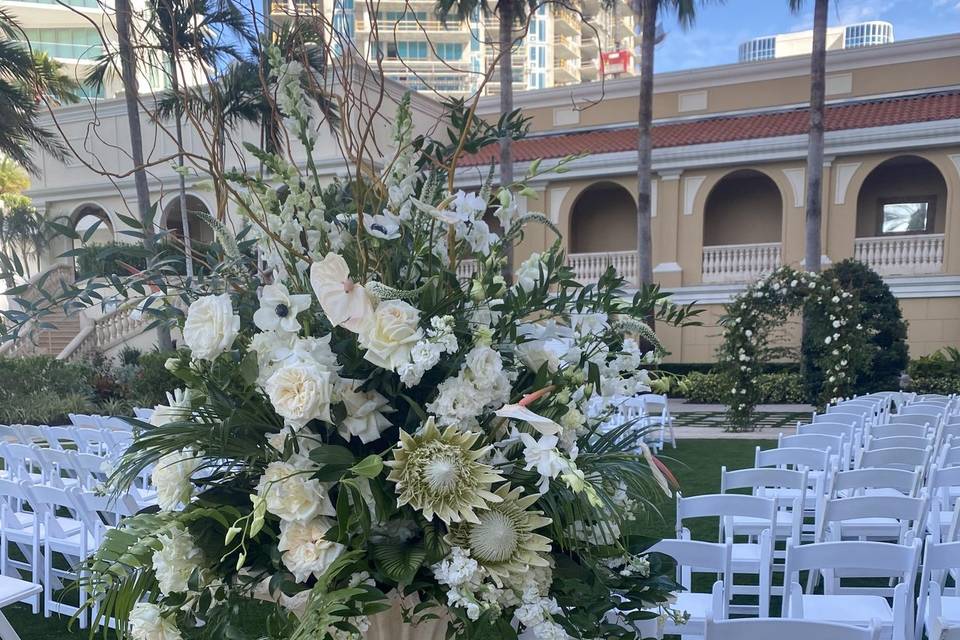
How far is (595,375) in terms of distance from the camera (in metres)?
1.32

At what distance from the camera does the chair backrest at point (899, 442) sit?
511cm

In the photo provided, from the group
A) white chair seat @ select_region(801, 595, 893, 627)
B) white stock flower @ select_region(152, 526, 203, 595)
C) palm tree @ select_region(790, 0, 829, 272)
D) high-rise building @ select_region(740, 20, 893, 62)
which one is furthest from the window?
high-rise building @ select_region(740, 20, 893, 62)

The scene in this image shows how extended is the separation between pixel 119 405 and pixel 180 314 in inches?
511

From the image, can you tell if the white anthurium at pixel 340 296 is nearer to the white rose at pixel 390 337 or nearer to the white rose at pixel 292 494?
the white rose at pixel 390 337

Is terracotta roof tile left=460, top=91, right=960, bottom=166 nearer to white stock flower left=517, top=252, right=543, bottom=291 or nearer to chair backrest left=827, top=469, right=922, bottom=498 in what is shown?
chair backrest left=827, top=469, right=922, bottom=498

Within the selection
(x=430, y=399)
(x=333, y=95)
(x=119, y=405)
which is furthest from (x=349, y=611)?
(x=119, y=405)

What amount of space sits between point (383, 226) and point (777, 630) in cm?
156

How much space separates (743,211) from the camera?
2023cm

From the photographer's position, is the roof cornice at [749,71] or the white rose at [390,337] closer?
the white rose at [390,337]

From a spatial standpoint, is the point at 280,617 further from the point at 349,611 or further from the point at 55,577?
the point at 55,577

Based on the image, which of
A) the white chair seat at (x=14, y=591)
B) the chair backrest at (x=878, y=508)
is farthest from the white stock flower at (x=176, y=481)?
the chair backrest at (x=878, y=508)

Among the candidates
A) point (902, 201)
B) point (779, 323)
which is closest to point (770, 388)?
point (779, 323)

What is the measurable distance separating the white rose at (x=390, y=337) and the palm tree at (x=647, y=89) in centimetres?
1509

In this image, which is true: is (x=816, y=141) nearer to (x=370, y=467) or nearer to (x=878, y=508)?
(x=878, y=508)
